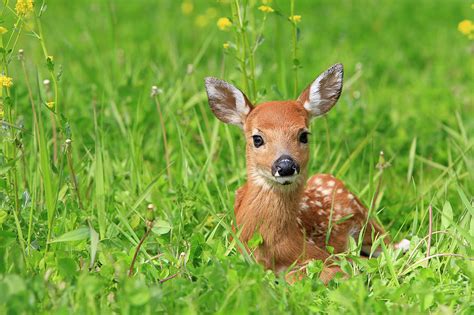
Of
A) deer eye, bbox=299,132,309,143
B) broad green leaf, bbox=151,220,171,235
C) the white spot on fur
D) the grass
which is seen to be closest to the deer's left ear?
deer eye, bbox=299,132,309,143

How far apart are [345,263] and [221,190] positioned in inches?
44.9

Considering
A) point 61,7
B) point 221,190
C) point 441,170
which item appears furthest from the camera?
point 61,7

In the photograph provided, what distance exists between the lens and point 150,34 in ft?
27.8

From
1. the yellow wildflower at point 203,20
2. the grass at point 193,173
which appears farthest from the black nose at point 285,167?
the yellow wildflower at point 203,20

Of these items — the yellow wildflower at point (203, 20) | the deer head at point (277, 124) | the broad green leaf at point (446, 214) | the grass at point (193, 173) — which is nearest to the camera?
the grass at point (193, 173)

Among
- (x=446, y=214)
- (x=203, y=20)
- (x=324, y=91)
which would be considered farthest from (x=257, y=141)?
(x=203, y=20)

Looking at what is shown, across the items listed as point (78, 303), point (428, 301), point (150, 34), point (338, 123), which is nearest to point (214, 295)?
point (78, 303)

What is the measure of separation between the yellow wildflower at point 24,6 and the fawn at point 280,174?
2.86 ft

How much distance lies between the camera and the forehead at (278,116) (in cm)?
400

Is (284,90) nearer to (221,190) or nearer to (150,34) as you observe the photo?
(221,190)

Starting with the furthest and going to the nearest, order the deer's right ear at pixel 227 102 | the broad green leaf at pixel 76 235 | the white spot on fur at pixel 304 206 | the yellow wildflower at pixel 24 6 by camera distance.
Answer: the white spot on fur at pixel 304 206
the deer's right ear at pixel 227 102
the yellow wildflower at pixel 24 6
the broad green leaf at pixel 76 235

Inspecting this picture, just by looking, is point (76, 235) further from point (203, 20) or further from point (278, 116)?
point (203, 20)

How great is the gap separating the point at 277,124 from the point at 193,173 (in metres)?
0.95

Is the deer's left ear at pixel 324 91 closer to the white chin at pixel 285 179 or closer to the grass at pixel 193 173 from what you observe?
the grass at pixel 193 173
